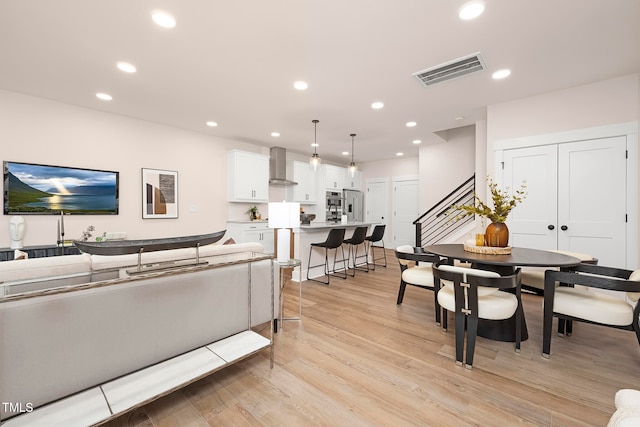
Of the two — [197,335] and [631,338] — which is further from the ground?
[197,335]

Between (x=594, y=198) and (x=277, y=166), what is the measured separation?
5.48 m

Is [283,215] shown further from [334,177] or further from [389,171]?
[389,171]

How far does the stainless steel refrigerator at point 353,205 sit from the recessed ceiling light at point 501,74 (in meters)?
5.18

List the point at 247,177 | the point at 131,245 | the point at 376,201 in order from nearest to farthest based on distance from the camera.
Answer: the point at 131,245, the point at 247,177, the point at 376,201

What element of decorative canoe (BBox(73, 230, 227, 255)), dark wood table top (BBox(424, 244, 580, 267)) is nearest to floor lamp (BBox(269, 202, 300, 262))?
decorative canoe (BBox(73, 230, 227, 255))

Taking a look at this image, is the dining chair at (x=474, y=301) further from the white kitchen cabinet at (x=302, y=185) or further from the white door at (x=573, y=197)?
the white kitchen cabinet at (x=302, y=185)

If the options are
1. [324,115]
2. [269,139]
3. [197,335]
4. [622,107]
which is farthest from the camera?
[269,139]

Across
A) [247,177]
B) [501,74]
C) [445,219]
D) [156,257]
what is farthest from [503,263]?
[247,177]

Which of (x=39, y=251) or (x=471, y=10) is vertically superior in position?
(x=471, y=10)

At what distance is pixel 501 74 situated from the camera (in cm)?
308

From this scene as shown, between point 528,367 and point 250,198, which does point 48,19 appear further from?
point 528,367

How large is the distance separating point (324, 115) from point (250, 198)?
99.5 inches

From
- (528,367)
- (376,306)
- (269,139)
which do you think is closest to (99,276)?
(376,306)

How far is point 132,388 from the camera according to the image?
1.48 metres
